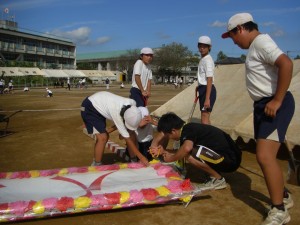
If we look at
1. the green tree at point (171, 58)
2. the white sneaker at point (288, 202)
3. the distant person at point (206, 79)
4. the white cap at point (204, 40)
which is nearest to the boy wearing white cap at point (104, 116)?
the distant person at point (206, 79)

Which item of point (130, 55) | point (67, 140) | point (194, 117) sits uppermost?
point (130, 55)

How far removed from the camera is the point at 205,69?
5211 millimetres

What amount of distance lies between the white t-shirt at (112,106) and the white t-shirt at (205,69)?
1429 mm

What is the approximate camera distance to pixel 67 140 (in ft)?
23.5

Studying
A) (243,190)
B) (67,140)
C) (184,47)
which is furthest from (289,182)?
(184,47)

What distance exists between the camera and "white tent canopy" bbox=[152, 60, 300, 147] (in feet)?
18.2

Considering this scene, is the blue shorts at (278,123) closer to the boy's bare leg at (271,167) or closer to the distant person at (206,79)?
the boy's bare leg at (271,167)

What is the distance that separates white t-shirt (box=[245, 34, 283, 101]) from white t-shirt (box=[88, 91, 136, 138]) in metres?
1.73

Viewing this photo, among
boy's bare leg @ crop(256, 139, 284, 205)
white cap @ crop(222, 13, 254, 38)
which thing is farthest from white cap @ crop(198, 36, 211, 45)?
boy's bare leg @ crop(256, 139, 284, 205)

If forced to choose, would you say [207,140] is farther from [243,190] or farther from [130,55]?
[130,55]

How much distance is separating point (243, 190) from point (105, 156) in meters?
2.56

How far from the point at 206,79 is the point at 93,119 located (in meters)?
1.91

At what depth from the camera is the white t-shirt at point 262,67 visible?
2.80 m

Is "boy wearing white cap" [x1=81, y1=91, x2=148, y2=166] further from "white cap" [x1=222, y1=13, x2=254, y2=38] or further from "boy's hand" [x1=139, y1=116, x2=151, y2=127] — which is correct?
"white cap" [x1=222, y1=13, x2=254, y2=38]
